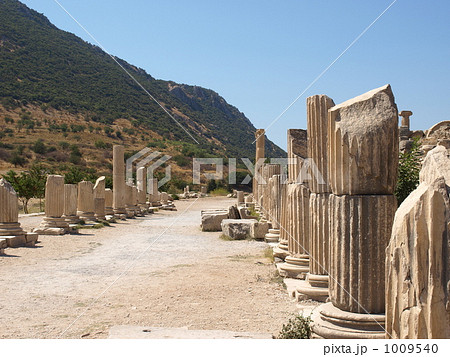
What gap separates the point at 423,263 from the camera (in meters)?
3.08

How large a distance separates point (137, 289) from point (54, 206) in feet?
31.2

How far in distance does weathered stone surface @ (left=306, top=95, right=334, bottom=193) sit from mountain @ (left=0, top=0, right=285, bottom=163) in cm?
4091

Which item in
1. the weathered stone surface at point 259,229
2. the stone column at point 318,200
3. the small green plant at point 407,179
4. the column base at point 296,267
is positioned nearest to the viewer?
the stone column at point 318,200

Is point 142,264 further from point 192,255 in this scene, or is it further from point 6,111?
point 6,111

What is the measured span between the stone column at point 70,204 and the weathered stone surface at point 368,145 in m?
14.9

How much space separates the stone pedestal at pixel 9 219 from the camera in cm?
1314

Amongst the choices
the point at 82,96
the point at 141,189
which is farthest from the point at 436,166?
the point at 82,96

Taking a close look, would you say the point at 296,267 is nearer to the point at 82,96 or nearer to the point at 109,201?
the point at 109,201

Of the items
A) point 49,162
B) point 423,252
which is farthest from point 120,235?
point 49,162

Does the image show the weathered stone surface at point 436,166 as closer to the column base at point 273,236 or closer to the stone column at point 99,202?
the column base at point 273,236

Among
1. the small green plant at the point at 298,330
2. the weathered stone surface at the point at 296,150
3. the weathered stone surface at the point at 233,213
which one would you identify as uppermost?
the weathered stone surface at the point at 296,150

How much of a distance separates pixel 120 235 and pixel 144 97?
52713 millimetres

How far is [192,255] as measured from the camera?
1201cm

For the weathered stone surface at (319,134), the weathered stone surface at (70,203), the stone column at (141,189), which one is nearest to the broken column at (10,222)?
the weathered stone surface at (70,203)
